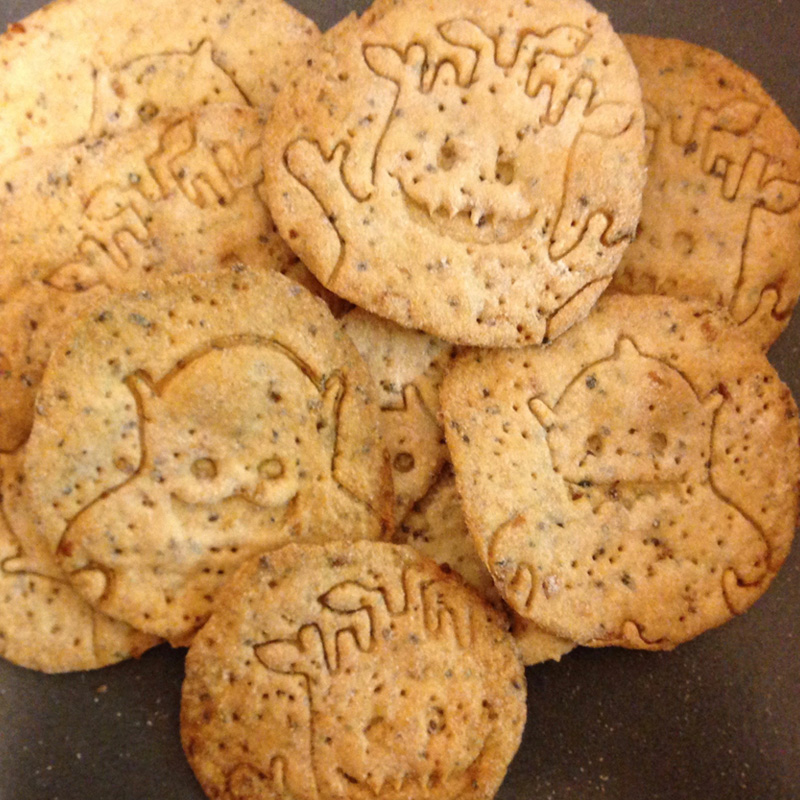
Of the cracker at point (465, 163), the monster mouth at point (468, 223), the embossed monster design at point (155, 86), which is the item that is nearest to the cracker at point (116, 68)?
the embossed monster design at point (155, 86)

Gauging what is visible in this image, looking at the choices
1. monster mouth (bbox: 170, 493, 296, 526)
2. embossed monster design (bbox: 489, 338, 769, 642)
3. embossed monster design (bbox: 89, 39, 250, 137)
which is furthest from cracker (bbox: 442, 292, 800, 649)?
embossed monster design (bbox: 89, 39, 250, 137)

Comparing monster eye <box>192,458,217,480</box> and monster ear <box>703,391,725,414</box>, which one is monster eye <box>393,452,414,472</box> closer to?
monster eye <box>192,458,217,480</box>

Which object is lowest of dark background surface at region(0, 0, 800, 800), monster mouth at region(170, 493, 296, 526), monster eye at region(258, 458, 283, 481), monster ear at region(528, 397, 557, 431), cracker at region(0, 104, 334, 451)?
dark background surface at region(0, 0, 800, 800)

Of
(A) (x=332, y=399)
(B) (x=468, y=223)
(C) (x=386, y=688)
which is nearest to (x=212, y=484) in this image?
(A) (x=332, y=399)

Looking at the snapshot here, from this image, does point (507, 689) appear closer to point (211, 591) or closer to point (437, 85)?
point (211, 591)

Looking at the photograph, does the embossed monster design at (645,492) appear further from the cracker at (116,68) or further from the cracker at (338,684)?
the cracker at (116,68)

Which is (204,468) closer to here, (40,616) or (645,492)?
(40,616)
